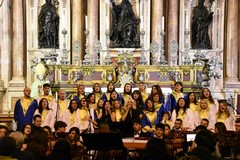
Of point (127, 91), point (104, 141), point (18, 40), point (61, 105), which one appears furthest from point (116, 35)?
point (104, 141)

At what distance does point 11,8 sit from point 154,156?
1535 cm

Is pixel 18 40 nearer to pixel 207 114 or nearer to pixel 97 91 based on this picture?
pixel 97 91

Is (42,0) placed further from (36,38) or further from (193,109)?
(193,109)

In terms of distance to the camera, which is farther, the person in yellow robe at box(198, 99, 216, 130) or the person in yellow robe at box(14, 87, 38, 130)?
the person in yellow robe at box(14, 87, 38, 130)

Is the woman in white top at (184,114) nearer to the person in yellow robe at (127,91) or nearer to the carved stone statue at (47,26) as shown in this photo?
the person in yellow robe at (127,91)

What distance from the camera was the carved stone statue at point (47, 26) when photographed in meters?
20.8

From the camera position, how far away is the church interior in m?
20.2

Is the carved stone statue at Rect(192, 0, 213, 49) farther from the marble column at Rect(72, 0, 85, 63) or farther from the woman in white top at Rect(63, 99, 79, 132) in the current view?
the woman in white top at Rect(63, 99, 79, 132)

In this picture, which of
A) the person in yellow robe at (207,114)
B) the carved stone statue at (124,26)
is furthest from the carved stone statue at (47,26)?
the person in yellow robe at (207,114)

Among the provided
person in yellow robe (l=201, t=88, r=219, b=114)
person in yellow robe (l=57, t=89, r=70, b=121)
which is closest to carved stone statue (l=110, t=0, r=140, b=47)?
person in yellow robe (l=57, t=89, r=70, b=121)

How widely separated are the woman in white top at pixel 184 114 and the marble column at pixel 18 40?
944cm

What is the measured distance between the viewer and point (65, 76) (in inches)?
738

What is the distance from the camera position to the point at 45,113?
1270cm

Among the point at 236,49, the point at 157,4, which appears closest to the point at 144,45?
the point at 157,4
